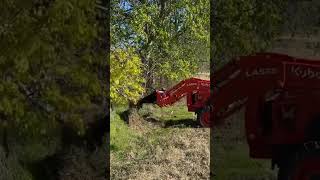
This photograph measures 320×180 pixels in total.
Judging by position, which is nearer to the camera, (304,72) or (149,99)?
(304,72)

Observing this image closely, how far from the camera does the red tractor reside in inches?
177

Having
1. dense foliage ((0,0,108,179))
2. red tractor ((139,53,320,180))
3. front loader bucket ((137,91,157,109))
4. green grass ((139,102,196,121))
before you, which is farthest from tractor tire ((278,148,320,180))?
green grass ((139,102,196,121))

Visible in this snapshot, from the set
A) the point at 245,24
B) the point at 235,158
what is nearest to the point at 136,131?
the point at 235,158

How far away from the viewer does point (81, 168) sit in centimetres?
527

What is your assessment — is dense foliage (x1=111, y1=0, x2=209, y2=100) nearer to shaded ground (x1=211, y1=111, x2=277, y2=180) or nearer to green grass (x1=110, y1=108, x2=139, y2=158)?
green grass (x1=110, y1=108, x2=139, y2=158)

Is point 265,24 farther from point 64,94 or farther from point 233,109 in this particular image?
point 64,94

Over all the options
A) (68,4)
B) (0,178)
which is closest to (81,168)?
(0,178)

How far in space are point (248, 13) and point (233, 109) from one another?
40.1 inches

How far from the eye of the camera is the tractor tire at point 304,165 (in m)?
4.46

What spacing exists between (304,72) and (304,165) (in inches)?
32.2

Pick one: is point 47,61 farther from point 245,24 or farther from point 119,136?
point 119,136

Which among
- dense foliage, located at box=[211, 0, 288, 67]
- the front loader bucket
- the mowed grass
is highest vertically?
dense foliage, located at box=[211, 0, 288, 67]

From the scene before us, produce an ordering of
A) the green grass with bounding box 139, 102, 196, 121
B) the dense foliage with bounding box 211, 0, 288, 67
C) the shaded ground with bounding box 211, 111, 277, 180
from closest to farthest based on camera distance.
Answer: the shaded ground with bounding box 211, 111, 277, 180
the dense foliage with bounding box 211, 0, 288, 67
the green grass with bounding box 139, 102, 196, 121

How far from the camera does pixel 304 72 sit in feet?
15.4
